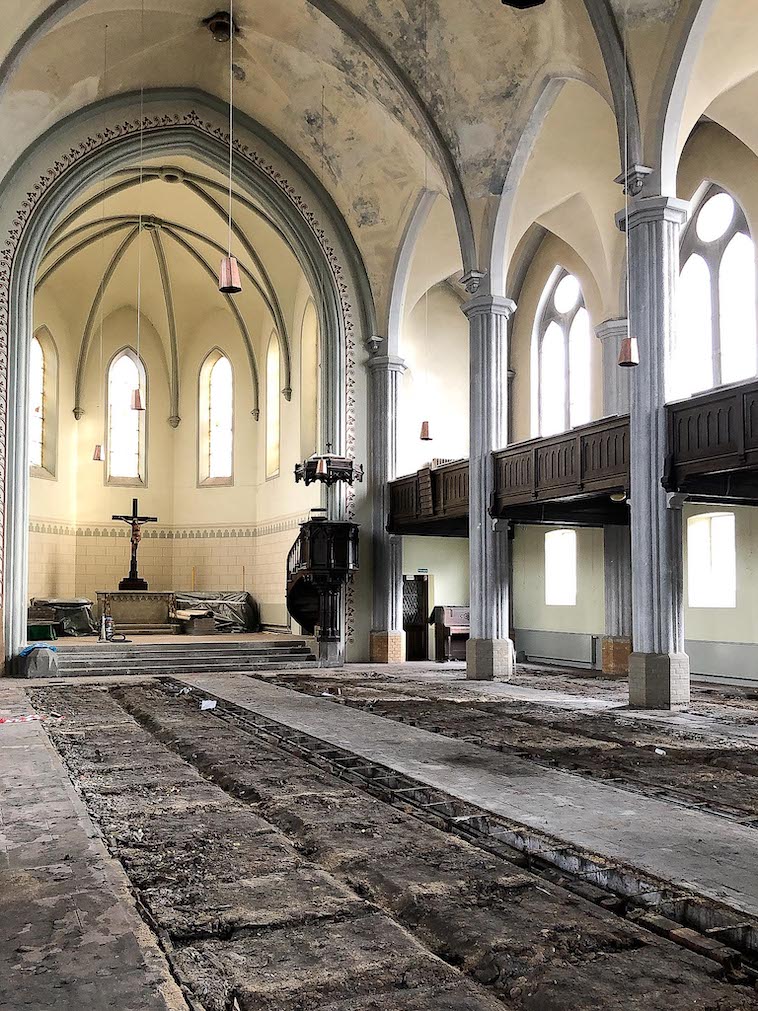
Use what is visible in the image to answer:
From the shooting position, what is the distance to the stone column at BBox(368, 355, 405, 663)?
2139cm

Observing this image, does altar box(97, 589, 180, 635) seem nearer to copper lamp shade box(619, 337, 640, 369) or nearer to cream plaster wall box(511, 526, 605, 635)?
cream plaster wall box(511, 526, 605, 635)

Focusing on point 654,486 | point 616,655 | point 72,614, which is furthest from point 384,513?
point 654,486

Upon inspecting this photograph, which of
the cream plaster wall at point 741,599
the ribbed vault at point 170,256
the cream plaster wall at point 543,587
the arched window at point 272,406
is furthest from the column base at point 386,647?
the ribbed vault at point 170,256

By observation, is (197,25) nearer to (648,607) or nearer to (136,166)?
(136,166)

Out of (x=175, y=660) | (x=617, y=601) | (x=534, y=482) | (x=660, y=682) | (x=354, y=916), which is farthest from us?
(x=175, y=660)

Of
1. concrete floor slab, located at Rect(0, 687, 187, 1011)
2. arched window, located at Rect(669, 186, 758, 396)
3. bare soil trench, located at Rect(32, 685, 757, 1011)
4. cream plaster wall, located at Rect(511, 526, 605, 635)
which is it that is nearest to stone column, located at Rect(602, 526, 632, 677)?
cream plaster wall, located at Rect(511, 526, 605, 635)

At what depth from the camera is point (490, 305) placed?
17656mm

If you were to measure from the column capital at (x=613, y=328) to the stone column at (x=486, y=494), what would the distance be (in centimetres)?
254

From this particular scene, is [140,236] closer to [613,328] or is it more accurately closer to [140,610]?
[140,610]

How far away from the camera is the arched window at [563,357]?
21.5 m

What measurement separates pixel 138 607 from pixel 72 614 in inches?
63.4

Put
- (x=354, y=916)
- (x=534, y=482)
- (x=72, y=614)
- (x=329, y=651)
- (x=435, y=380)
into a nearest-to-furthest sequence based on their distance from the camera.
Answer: (x=354, y=916)
(x=534, y=482)
(x=329, y=651)
(x=72, y=614)
(x=435, y=380)

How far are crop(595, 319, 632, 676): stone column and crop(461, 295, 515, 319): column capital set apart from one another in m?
2.35

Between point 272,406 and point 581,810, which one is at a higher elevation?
point 272,406
